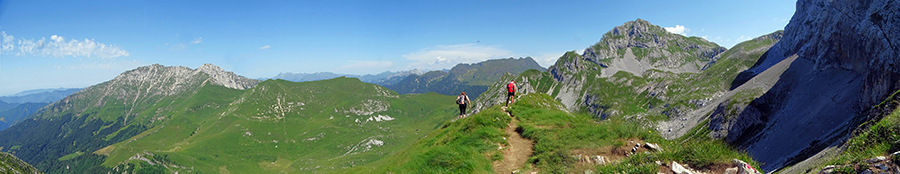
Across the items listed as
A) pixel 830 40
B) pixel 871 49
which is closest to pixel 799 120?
pixel 871 49

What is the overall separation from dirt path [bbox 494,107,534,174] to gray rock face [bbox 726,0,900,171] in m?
60.7

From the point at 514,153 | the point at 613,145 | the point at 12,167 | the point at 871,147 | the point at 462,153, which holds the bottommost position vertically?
Answer: the point at 12,167

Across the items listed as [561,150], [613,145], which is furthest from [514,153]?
[613,145]

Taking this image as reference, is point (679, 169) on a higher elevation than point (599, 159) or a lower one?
higher

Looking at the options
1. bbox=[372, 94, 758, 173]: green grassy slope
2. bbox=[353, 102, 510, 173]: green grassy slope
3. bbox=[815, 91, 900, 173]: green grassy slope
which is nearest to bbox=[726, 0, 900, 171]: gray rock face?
bbox=[815, 91, 900, 173]: green grassy slope

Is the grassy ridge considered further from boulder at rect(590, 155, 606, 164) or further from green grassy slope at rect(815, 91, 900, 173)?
green grassy slope at rect(815, 91, 900, 173)

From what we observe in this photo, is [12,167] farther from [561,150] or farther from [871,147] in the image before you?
[871,147]

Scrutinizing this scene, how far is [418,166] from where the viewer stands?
12.3 m

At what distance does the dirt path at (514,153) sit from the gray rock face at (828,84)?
60.7m

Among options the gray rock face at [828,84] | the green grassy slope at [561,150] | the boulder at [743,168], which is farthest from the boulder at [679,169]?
the gray rock face at [828,84]

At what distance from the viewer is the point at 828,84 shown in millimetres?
103938

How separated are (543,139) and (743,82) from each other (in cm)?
24003

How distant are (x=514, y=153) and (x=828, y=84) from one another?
153535mm

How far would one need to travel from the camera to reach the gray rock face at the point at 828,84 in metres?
63.7
